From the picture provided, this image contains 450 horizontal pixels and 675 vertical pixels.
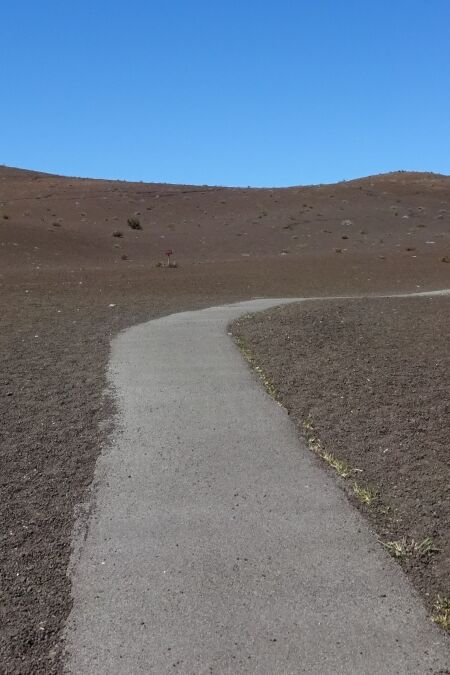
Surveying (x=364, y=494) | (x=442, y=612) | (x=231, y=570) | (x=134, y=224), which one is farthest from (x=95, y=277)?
(x=442, y=612)

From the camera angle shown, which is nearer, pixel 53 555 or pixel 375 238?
pixel 53 555

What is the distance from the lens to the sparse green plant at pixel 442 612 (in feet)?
12.2

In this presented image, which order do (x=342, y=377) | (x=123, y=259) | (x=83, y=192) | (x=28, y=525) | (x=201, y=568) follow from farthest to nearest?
(x=83, y=192) → (x=123, y=259) → (x=342, y=377) → (x=28, y=525) → (x=201, y=568)

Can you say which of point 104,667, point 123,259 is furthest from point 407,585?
point 123,259

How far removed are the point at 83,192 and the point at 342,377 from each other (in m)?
62.7

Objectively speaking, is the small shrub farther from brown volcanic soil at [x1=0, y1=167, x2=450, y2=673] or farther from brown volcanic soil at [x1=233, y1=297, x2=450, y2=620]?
brown volcanic soil at [x1=233, y1=297, x2=450, y2=620]

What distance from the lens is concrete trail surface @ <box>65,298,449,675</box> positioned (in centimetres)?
352

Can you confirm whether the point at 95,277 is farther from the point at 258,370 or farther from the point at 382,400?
the point at 382,400

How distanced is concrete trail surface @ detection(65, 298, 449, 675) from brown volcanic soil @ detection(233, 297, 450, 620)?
31 cm

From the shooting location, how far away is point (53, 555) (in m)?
4.60

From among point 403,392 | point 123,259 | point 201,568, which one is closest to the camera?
point 201,568

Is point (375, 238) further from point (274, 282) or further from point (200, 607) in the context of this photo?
point (200, 607)

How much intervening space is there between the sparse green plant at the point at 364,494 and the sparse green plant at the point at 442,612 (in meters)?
1.40

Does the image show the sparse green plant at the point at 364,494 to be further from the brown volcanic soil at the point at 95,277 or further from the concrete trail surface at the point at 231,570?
the brown volcanic soil at the point at 95,277
